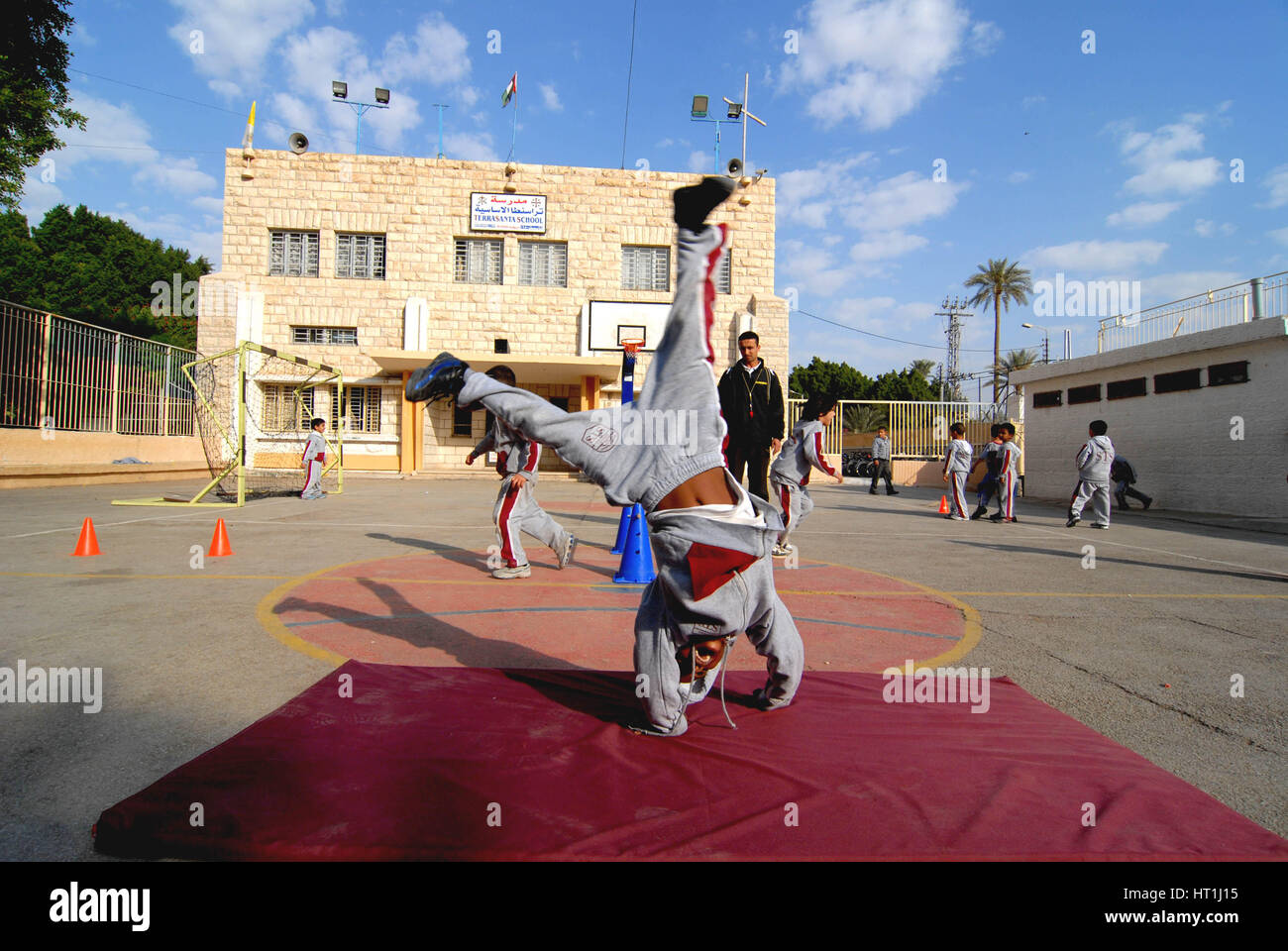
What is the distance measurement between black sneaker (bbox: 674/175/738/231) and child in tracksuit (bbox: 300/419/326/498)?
540 inches

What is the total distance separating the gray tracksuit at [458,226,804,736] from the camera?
2.59 meters

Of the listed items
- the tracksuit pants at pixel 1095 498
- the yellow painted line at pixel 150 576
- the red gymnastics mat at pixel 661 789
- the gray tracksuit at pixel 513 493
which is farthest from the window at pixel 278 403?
the red gymnastics mat at pixel 661 789

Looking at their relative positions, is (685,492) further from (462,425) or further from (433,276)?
(433,276)

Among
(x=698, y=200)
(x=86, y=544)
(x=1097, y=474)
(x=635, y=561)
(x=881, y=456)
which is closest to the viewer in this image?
(x=698, y=200)

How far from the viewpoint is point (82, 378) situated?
1636 cm

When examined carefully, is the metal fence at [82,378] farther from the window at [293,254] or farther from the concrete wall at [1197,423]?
the concrete wall at [1197,423]

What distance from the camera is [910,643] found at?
453 centimetres

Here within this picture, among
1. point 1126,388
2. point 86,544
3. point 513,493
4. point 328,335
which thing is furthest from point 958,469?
point 328,335

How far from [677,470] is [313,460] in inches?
547

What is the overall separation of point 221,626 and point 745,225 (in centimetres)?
2525

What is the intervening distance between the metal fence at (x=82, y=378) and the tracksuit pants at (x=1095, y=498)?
70.3 ft

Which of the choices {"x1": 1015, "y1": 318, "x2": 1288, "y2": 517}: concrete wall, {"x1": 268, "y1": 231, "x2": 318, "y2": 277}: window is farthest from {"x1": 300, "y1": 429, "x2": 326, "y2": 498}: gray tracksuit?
{"x1": 1015, "y1": 318, "x2": 1288, "y2": 517}: concrete wall

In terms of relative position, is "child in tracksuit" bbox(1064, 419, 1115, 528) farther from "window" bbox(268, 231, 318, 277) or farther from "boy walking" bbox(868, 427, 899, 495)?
"window" bbox(268, 231, 318, 277)
